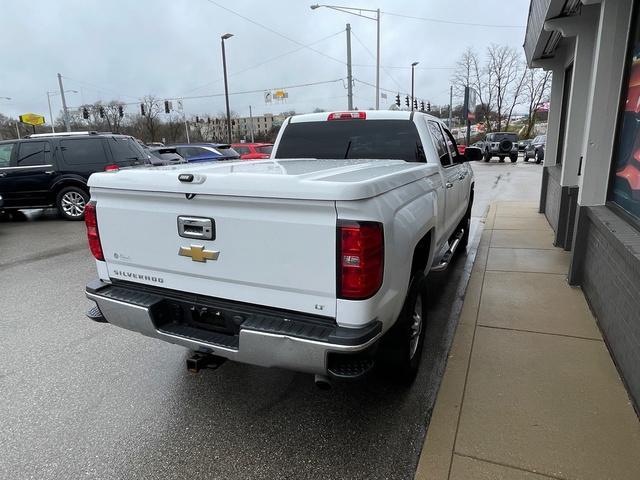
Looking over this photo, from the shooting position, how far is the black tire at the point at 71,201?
10492mm

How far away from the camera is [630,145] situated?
4.06m

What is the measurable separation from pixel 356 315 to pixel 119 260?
169cm

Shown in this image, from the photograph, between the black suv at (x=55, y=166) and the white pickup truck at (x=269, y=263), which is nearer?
the white pickup truck at (x=269, y=263)

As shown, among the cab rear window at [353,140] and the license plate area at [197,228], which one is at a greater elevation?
the cab rear window at [353,140]

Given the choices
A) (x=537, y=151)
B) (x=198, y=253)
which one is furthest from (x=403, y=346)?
(x=537, y=151)

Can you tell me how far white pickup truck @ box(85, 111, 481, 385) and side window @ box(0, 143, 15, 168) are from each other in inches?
371

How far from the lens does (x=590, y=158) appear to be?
462 cm

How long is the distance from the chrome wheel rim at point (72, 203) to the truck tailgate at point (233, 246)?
8807 mm

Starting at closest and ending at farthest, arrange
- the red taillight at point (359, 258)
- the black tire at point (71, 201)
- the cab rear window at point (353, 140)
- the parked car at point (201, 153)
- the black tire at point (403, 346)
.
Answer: the red taillight at point (359, 258)
the black tire at point (403, 346)
the cab rear window at point (353, 140)
the black tire at point (71, 201)
the parked car at point (201, 153)

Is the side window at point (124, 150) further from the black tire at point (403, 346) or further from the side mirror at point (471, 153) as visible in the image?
the black tire at point (403, 346)

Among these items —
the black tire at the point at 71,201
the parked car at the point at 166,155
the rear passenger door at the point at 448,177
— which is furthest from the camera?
the parked car at the point at 166,155

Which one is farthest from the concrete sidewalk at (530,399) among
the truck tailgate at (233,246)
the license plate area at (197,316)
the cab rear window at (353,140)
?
the cab rear window at (353,140)

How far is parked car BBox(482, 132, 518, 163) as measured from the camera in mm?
29094

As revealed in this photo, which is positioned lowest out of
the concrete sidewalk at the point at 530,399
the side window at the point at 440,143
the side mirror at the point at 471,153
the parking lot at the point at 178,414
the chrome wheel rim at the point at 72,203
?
the parking lot at the point at 178,414
